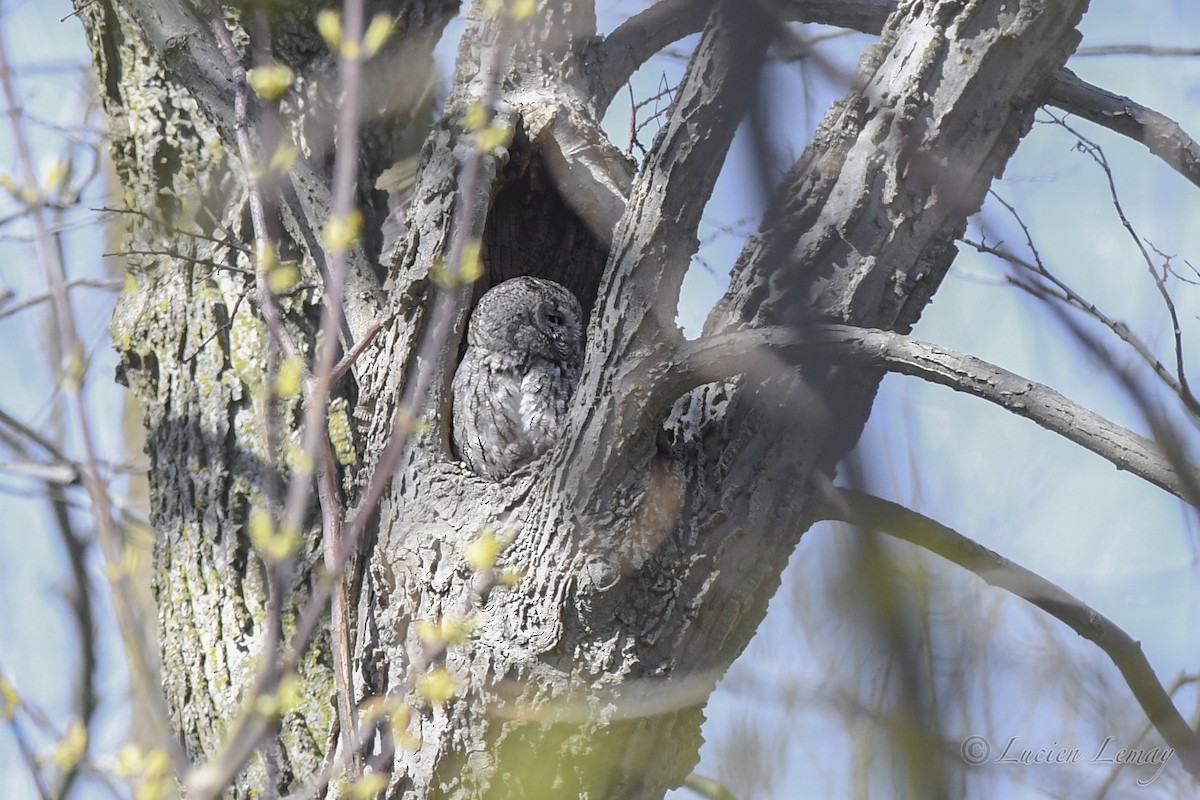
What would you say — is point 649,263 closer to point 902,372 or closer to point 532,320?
point 902,372

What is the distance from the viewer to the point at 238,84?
90.7 inches

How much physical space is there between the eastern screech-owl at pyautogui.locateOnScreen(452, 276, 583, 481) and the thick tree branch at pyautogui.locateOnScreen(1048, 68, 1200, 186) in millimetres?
1624

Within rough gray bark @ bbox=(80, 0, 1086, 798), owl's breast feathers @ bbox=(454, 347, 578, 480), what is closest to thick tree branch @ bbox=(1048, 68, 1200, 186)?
rough gray bark @ bbox=(80, 0, 1086, 798)

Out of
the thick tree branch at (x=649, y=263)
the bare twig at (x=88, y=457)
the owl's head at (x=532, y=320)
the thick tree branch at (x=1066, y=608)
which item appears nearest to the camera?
the bare twig at (x=88, y=457)

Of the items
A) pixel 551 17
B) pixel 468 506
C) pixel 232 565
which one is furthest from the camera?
pixel 551 17

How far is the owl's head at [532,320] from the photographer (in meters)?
3.43

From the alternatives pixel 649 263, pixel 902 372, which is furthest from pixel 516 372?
pixel 902 372

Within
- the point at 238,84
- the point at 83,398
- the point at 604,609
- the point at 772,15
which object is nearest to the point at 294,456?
the point at 83,398

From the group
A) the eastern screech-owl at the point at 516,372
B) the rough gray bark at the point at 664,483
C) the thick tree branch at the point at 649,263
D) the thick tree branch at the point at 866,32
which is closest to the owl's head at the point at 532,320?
the eastern screech-owl at the point at 516,372

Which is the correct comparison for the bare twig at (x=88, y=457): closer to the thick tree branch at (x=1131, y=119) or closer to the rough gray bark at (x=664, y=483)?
the rough gray bark at (x=664, y=483)

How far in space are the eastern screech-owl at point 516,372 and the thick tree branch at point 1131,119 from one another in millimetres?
1624

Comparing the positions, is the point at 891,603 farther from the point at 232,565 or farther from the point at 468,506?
the point at 232,565

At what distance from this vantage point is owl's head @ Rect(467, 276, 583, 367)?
3.43 metres

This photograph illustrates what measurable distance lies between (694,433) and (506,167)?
46.8 inches
